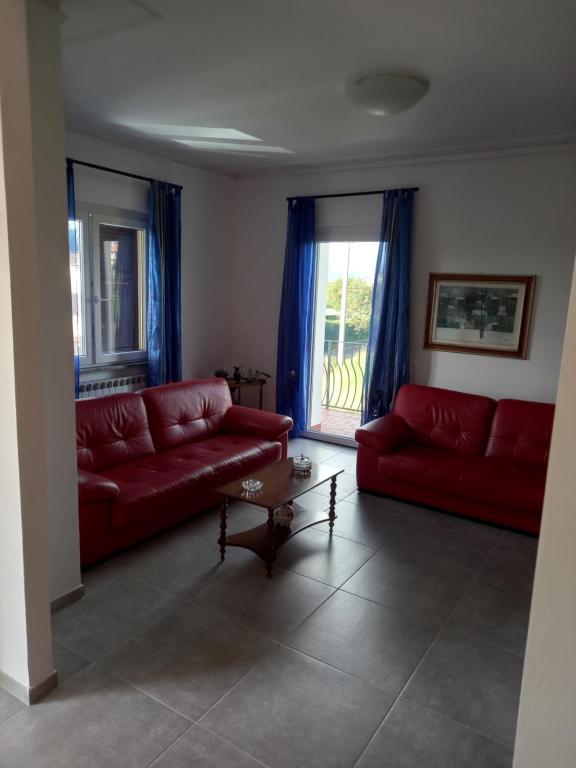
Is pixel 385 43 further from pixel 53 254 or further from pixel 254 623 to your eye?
pixel 254 623

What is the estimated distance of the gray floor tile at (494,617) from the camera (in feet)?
8.89

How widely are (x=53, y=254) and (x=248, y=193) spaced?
12.8 ft

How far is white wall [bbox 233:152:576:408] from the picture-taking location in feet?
14.4

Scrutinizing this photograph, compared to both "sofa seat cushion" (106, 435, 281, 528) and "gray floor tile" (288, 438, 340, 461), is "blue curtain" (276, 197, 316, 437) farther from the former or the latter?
"sofa seat cushion" (106, 435, 281, 528)

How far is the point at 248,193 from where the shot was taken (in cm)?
599

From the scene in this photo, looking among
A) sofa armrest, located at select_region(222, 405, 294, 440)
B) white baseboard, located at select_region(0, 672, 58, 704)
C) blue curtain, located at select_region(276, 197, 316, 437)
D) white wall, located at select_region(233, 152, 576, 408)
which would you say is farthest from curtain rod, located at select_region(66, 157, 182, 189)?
white baseboard, located at select_region(0, 672, 58, 704)

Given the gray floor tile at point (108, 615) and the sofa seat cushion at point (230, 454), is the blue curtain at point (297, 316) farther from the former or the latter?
the gray floor tile at point (108, 615)

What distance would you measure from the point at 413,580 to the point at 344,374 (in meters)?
3.96

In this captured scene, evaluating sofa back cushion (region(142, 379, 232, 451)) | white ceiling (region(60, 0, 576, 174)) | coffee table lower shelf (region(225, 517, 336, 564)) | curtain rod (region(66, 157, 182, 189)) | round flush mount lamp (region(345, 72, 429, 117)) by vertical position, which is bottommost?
coffee table lower shelf (region(225, 517, 336, 564))

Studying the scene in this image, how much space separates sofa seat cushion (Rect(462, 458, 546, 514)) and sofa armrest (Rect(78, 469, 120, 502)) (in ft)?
7.96

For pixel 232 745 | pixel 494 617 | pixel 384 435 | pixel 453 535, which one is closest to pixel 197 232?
pixel 384 435

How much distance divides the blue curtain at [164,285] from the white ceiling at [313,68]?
23.2 inches

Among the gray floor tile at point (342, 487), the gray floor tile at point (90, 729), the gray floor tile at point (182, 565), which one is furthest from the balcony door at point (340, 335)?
the gray floor tile at point (90, 729)

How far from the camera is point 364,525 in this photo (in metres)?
3.93
